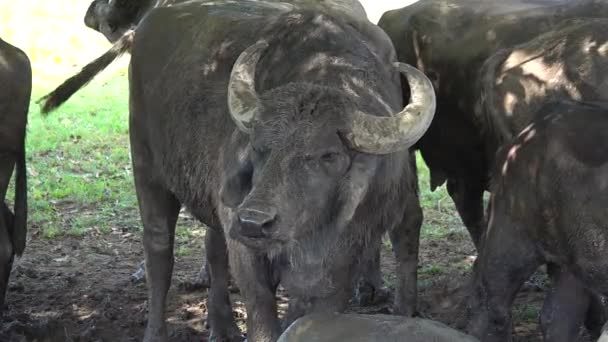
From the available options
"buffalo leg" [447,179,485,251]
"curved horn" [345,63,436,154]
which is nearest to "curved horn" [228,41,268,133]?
"curved horn" [345,63,436,154]

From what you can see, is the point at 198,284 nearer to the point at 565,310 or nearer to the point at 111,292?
the point at 111,292

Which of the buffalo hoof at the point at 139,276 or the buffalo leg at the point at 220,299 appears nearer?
the buffalo leg at the point at 220,299

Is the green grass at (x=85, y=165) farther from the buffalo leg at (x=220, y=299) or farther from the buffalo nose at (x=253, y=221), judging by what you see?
the buffalo nose at (x=253, y=221)

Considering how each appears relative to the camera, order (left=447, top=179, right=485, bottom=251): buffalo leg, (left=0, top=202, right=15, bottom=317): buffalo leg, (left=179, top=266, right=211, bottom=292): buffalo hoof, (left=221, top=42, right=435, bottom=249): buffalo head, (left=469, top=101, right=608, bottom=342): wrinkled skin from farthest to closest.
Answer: (left=447, top=179, right=485, bottom=251): buffalo leg < (left=179, top=266, right=211, bottom=292): buffalo hoof < (left=0, top=202, right=15, bottom=317): buffalo leg < (left=469, top=101, right=608, bottom=342): wrinkled skin < (left=221, top=42, right=435, bottom=249): buffalo head

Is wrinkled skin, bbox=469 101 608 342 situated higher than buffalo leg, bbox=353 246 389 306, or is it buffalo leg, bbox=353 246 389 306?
wrinkled skin, bbox=469 101 608 342

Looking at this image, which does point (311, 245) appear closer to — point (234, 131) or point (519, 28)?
point (234, 131)

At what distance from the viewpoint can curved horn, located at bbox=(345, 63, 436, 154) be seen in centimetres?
493

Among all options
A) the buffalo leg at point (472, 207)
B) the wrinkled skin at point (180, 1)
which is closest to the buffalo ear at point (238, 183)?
the wrinkled skin at point (180, 1)

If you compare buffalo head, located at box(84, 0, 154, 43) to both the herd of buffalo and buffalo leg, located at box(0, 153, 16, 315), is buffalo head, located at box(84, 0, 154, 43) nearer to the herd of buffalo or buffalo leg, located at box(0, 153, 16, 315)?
the herd of buffalo

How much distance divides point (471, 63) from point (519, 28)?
43 cm

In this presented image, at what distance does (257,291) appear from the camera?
5.46m

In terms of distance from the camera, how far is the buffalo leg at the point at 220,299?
684 cm

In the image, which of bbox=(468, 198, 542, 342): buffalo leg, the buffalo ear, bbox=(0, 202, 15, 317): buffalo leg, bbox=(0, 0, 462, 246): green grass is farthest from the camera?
bbox=(0, 0, 462, 246): green grass

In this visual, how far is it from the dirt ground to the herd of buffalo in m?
0.41
